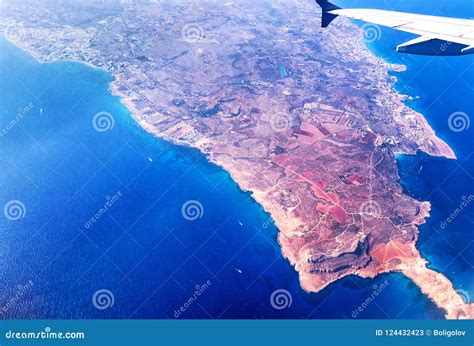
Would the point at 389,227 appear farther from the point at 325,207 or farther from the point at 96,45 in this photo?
the point at 96,45

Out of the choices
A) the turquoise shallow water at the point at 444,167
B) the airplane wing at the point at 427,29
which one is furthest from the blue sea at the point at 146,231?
the airplane wing at the point at 427,29

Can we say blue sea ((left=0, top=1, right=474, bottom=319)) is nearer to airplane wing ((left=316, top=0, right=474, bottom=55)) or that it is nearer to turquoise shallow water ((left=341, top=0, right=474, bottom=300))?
turquoise shallow water ((left=341, top=0, right=474, bottom=300))

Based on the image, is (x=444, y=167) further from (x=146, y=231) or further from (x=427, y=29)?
(x=146, y=231)

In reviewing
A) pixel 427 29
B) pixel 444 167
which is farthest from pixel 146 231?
pixel 444 167

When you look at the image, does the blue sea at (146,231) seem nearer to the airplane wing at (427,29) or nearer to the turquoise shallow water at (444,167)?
the turquoise shallow water at (444,167)

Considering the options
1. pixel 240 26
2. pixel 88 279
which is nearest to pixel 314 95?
pixel 240 26

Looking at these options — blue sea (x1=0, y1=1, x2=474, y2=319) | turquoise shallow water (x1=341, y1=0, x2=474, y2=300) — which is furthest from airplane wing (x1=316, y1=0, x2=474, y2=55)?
turquoise shallow water (x1=341, y1=0, x2=474, y2=300)
